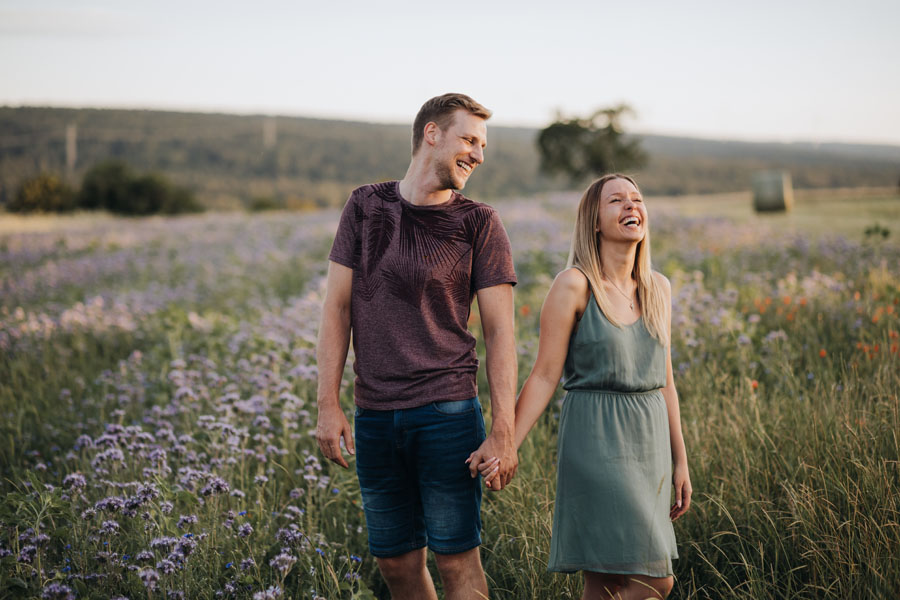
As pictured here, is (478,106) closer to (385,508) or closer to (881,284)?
(385,508)

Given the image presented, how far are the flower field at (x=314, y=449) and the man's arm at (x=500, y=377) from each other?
73cm

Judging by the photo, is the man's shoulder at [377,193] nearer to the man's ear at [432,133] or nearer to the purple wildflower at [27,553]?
the man's ear at [432,133]

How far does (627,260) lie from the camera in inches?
107

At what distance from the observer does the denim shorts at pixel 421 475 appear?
2.52 metres

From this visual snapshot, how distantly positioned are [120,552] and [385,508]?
1.40 meters

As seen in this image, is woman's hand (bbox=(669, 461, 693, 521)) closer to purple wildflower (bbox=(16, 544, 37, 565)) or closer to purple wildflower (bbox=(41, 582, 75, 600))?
purple wildflower (bbox=(41, 582, 75, 600))

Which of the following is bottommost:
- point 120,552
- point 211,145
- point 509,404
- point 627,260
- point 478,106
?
point 120,552

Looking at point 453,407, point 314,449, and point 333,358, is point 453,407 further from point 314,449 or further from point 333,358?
point 314,449

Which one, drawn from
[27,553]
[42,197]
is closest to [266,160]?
[42,197]

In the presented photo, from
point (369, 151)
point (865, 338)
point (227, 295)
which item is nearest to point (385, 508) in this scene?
point (865, 338)

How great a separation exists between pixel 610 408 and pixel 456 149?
3.71 feet

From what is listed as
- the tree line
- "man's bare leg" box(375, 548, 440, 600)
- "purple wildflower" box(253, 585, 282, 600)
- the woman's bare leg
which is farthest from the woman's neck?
the tree line

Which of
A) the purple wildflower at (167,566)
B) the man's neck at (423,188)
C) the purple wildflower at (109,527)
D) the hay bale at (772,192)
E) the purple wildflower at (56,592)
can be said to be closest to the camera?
the purple wildflower at (56,592)

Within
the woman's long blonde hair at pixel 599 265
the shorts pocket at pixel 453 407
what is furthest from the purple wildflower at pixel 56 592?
the woman's long blonde hair at pixel 599 265
